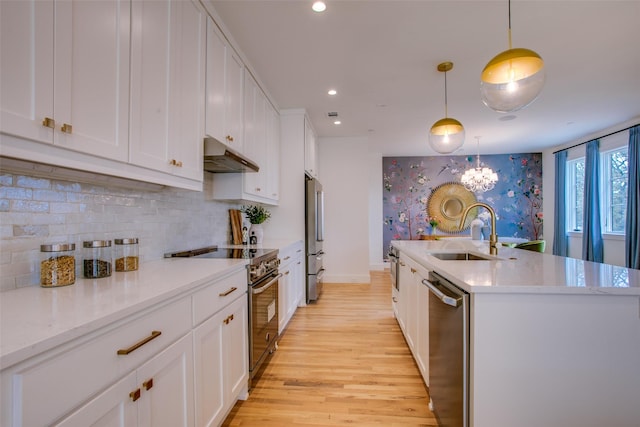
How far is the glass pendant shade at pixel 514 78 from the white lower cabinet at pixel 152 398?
6.96 ft

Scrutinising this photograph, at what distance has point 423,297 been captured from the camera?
6.39 ft

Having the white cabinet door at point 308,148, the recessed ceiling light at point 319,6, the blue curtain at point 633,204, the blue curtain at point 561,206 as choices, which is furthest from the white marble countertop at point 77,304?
the blue curtain at point 561,206

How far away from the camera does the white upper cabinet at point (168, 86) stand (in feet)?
4.38

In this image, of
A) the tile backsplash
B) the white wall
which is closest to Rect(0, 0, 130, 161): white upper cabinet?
the tile backsplash

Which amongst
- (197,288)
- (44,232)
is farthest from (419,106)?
(44,232)

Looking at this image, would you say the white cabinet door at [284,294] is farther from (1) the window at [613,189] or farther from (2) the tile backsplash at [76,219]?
(1) the window at [613,189]

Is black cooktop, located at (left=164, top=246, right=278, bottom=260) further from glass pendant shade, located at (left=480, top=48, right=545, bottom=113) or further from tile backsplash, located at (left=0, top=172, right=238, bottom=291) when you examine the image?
glass pendant shade, located at (left=480, top=48, right=545, bottom=113)

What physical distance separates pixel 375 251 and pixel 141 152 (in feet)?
19.6

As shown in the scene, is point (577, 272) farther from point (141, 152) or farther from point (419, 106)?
point (419, 106)

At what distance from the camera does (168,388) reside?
43.3 inches

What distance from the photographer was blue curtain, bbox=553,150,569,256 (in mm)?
6023

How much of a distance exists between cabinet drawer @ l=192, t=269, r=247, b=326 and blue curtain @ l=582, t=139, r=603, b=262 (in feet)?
20.6

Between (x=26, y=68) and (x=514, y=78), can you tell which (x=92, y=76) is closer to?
(x=26, y=68)

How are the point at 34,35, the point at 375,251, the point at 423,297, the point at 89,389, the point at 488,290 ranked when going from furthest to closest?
the point at 375,251 → the point at 423,297 → the point at 488,290 → the point at 34,35 → the point at 89,389
